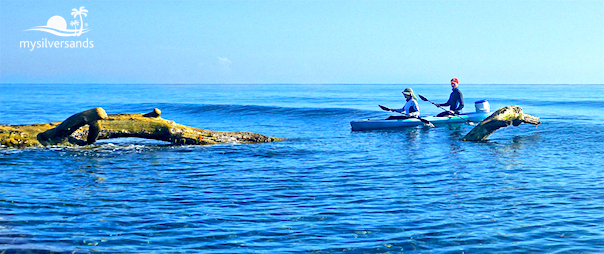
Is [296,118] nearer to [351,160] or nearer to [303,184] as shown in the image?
[351,160]

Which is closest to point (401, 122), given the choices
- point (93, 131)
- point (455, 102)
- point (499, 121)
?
point (455, 102)

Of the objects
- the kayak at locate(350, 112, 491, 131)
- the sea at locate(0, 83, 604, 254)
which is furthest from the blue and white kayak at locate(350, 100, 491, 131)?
the sea at locate(0, 83, 604, 254)

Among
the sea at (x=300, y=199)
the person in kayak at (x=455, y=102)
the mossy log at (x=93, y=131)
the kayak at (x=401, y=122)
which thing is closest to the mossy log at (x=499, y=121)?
the sea at (x=300, y=199)

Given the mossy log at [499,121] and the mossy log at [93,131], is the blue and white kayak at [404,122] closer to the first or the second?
the mossy log at [499,121]

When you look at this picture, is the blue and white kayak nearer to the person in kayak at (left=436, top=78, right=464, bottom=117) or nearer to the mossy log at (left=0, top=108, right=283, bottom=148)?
the person in kayak at (left=436, top=78, right=464, bottom=117)

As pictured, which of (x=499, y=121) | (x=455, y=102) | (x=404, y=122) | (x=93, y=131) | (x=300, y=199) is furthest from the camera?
(x=455, y=102)

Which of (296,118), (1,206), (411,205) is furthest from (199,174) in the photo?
(296,118)

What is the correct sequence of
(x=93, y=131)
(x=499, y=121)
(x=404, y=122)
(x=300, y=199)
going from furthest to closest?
(x=404, y=122) → (x=499, y=121) → (x=93, y=131) → (x=300, y=199)

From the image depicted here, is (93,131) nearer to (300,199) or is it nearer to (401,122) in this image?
(300,199)

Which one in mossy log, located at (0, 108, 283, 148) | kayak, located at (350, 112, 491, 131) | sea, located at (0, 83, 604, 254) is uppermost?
mossy log, located at (0, 108, 283, 148)

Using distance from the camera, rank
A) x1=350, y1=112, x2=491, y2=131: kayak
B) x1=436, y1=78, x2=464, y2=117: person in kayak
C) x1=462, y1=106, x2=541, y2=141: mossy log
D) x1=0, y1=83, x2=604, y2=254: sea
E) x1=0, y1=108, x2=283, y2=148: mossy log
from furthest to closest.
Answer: x1=436, y1=78, x2=464, y2=117: person in kayak → x1=350, y1=112, x2=491, y2=131: kayak → x1=462, y1=106, x2=541, y2=141: mossy log → x1=0, y1=108, x2=283, y2=148: mossy log → x1=0, y1=83, x2=604, y2=254: sea

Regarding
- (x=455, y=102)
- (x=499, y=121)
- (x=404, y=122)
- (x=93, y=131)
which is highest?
(x=455, y=102)

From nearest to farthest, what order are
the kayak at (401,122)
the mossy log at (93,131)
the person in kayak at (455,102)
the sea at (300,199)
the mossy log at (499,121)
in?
the sea at (300,199) < the mossy log at (93,131) < the mossy log at (499,121) < the kayak at (401,122) < the person in kayak at (455,102)

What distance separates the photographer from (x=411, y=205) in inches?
347
